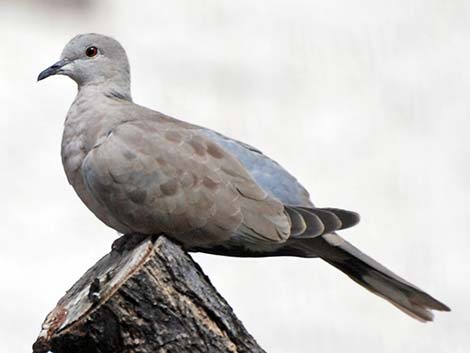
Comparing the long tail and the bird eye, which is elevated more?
the bird eye

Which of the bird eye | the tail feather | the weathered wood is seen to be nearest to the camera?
the weathered wood

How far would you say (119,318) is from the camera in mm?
3844

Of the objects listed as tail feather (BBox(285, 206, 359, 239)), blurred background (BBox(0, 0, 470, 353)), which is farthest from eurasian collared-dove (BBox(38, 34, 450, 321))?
blurred background (BBox(0, 0, 470, 353))

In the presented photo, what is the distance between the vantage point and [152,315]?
3.85 metres

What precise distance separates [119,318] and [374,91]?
18.1ft

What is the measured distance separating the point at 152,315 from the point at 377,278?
1.02 m

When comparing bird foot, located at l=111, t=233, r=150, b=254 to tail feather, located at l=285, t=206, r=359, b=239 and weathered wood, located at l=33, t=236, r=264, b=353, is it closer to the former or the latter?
tail feather, located at l=285, t=206, r=359, b=239

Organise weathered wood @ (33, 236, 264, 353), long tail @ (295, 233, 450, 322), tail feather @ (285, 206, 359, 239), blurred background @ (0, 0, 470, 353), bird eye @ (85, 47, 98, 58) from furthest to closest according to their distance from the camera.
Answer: blurred background @ (0, 0, 470, 353) → bird eye @ (85, 47, 98, 58) → long tail @ (295, 233, 450, 322) → tail feather @ (285, 206, 359, 239) → weathered wood @ (33, 236, 264, 353)

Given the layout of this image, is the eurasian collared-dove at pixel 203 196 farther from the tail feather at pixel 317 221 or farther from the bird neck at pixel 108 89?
the bird neck at pixel 108 89

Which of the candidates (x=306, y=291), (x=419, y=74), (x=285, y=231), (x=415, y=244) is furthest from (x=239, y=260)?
(x=285, y=231)

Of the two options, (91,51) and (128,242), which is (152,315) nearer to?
(128,242)

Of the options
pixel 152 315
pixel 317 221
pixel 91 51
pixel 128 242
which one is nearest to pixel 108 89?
pixel 91 51

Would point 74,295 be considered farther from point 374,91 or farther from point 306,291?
point 374,91

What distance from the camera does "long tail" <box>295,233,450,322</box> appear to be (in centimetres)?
463
